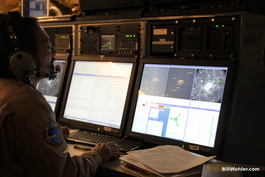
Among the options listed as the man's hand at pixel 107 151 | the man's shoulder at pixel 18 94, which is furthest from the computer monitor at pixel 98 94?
the man's shoulder at pixel 18 94

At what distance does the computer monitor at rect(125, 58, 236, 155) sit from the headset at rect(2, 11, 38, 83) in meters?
0.77

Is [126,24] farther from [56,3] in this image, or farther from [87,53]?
[56,3]

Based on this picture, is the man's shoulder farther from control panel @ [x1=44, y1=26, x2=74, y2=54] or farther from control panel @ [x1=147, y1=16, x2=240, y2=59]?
control panel @ [x1=44, y1=26, x2=74, y2=54]

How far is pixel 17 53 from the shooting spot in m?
1.18

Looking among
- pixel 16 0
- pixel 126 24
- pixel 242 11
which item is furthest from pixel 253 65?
pixel 16 0

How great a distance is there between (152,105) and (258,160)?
0.68 metres

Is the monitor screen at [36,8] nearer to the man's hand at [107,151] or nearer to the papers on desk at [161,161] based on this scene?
the man's hand at [107,151]

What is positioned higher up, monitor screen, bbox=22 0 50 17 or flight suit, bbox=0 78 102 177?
monitor screen, bbox=22 0 50 17

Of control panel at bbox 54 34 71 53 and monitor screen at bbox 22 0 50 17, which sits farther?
monitor screen at bbox 22 0 50 17

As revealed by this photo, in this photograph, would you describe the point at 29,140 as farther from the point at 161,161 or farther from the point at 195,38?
the point at 195,38

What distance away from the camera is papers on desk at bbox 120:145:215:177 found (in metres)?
1.16

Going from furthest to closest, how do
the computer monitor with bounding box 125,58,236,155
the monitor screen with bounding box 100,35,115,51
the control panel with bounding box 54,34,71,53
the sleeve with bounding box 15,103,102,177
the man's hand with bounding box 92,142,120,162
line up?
the control panel with bounding box 54,34,71,53
the monitor screen with bounding box 100,35,115,51
the computer monitor with bounding box 125,58,236,155
the man's hand with bounding box 92,142,120,162
the sleeve with bounding box 15,103,102,177

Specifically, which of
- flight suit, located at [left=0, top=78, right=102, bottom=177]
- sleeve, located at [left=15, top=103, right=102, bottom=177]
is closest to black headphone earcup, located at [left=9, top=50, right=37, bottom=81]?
flight suit, located at [left=0, top=78, right=102, bottom=177]

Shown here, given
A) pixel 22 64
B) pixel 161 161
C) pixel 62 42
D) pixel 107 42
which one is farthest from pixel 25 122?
pixel 62 42
